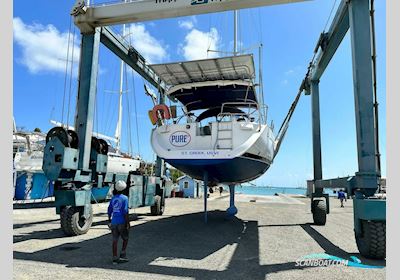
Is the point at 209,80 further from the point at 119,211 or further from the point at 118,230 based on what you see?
the point at 118,230

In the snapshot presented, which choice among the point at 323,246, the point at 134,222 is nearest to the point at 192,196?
the point at 134,222

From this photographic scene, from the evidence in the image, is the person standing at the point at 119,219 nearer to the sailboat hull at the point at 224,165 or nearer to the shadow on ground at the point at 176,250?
the shadow on ground at the point at 176,250

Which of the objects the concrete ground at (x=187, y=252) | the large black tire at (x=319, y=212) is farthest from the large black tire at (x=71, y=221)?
the large black tire at (x=319, y=212)

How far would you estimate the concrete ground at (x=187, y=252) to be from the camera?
4965mm

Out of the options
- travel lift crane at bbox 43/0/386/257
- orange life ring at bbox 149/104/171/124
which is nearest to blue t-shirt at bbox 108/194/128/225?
travel lift crane at bbox 43/0/386/257

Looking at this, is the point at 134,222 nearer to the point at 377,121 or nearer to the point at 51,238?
the point at 51,238

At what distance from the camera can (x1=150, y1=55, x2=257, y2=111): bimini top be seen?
30.9 ft

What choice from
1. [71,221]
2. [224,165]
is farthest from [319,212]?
[71,221]

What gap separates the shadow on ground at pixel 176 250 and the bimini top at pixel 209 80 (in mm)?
4458

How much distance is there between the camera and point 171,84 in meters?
11.0

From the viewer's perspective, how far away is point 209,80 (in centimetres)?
1057

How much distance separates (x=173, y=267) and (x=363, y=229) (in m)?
3.97

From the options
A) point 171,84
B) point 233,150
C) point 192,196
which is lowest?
point 192,196

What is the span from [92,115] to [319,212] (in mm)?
8656
